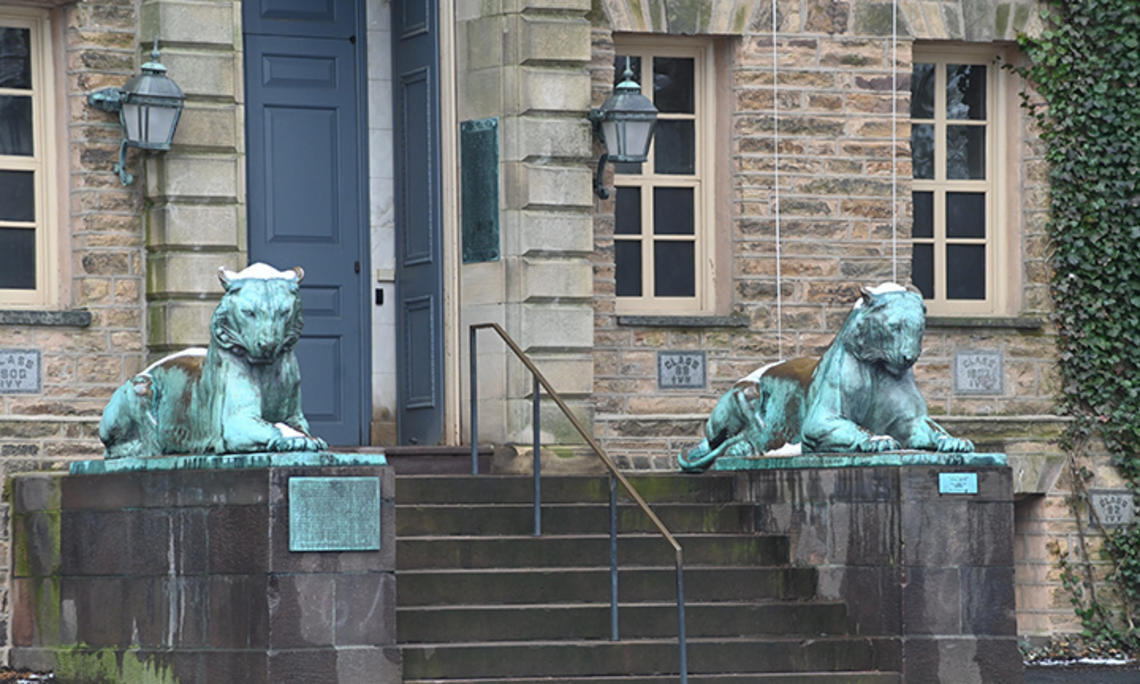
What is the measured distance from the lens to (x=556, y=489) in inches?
523

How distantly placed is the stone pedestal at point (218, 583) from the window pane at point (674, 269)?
14.4 feet

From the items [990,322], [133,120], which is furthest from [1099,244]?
[133,120]

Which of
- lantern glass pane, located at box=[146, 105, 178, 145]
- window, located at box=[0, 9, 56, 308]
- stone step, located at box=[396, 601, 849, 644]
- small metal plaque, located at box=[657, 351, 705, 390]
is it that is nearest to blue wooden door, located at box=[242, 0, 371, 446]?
lantern glass pane, located at box=[146, 105, 178, 145]

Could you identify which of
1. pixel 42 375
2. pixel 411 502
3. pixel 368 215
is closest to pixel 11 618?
pixel 42 375

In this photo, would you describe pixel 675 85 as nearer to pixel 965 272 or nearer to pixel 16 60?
pixel 965 272

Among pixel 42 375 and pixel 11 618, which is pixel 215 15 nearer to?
pixel 42 375

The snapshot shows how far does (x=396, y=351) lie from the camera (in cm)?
1501

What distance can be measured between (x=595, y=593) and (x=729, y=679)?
968 millimetres

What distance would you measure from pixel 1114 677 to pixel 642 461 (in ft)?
10.4

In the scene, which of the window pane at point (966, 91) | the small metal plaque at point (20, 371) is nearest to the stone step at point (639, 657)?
the small metal plaque at point (20, 371)

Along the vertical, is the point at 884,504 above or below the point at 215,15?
below

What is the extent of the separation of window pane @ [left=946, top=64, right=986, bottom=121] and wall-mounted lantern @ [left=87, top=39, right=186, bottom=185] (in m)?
5.49

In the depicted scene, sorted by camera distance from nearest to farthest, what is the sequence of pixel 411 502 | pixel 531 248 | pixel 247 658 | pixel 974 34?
pixel 247 658
pixel 411 502
pixel 531 248
pixel 974 34

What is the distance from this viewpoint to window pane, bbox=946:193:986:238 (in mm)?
16031
